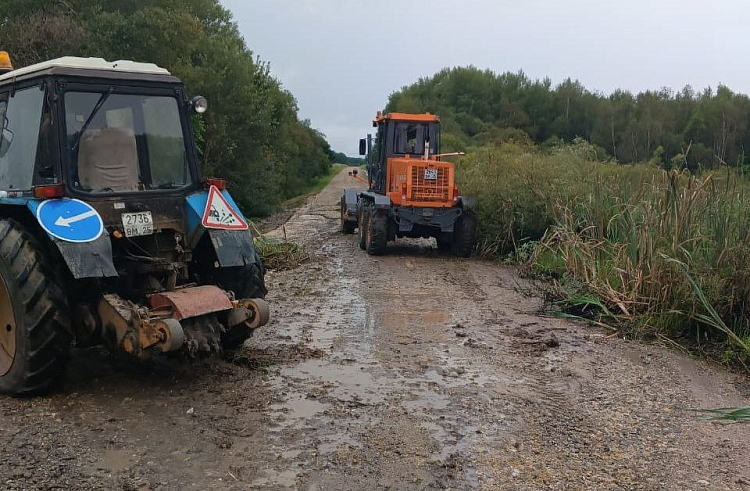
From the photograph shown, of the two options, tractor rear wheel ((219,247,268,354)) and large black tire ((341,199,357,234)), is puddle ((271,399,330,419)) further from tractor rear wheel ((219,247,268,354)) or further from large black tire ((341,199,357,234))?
large black tire ((341,199,357,234))

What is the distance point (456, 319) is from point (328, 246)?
718 centimetres

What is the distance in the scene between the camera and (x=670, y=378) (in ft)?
18.9

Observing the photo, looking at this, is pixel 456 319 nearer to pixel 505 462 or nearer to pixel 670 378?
pixel 670 378

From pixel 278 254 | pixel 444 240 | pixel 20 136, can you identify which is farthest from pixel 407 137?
pixel 20 136

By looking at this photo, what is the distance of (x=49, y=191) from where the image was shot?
4.90 metres

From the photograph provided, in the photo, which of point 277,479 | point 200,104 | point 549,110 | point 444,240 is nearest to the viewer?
point 277,479

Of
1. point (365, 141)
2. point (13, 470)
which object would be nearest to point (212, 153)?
point (365, 141)

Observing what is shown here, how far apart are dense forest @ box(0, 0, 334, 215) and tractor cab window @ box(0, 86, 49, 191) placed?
13379 millimetres

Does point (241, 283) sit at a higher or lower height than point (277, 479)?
higher

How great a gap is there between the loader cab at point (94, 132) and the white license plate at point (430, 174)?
7592mm

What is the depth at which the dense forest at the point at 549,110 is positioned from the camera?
40.3ft

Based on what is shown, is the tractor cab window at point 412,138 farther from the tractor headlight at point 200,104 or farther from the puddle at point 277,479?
the puddle at point 277,479

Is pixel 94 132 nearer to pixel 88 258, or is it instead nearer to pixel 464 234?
pixel 88 258

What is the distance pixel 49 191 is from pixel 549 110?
47878mm
